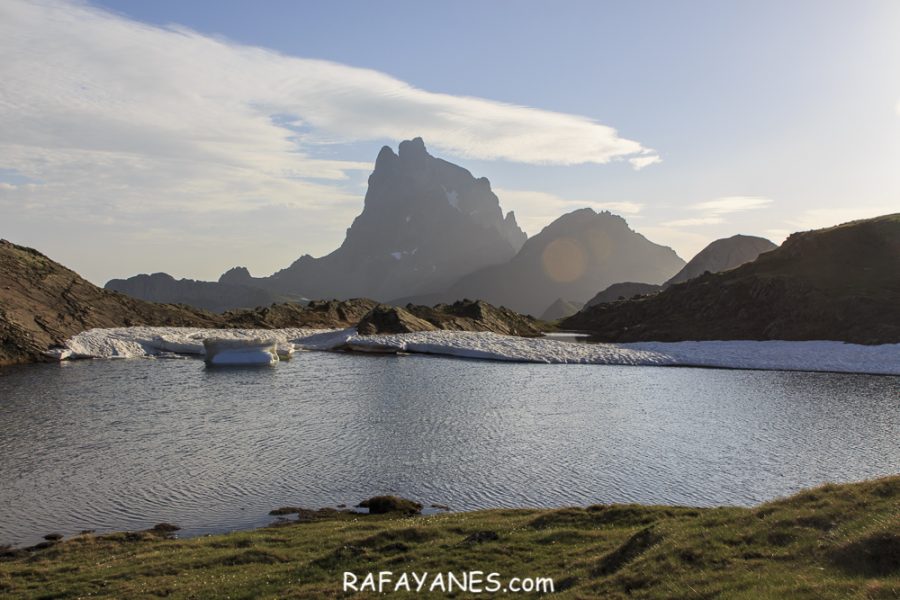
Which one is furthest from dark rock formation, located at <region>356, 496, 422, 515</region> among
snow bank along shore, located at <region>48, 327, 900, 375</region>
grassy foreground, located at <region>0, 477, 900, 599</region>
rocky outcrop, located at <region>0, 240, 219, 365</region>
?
rocky outcrop, located at <region>0, 240, 219, 365</region>

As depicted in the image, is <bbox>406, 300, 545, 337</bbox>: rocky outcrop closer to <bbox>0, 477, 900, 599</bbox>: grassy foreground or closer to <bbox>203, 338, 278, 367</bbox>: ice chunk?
<bbox>203, 338, 278, 367</bbox>: ice chunk

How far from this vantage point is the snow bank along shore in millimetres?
98225

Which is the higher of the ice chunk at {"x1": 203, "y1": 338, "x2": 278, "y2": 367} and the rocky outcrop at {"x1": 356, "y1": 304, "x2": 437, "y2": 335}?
the rocky outcrop at {"x1": 356, "y1": 304, "x2": 437, "y2": 335}

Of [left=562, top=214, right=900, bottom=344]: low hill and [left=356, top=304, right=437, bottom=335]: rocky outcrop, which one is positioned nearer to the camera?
[left=562, top=214, right=900, bottom=344]: low hill

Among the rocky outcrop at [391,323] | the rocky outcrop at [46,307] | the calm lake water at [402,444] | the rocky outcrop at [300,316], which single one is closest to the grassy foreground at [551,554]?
the calm lake water at [402,444]

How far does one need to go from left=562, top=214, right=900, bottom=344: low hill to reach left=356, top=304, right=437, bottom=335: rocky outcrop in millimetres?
51951

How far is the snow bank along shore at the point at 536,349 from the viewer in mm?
98225

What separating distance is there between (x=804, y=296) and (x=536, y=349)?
60086 mm

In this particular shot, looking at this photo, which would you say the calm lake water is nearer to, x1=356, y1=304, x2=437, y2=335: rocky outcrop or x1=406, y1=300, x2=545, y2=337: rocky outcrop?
x1=356, y1=304, x2=437, y2=335: rocky outcrop

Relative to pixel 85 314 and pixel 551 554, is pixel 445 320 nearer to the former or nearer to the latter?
pixel 85 314

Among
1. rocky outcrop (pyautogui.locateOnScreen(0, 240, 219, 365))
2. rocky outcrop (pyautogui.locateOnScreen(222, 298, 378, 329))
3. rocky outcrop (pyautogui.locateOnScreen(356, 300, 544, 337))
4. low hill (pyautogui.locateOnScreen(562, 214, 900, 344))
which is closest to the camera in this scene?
rocky outcrop (pyautogui.locateOnScreen(0, 240, 219, 365))

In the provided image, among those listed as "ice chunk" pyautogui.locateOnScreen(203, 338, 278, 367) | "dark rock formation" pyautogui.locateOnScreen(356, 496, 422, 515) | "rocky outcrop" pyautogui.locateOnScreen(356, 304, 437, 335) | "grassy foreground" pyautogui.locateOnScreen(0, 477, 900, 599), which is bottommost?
"dark rock formation" pyautogui.locateOnScreen(356, 496, 422, 515)

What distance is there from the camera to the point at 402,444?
43281mm

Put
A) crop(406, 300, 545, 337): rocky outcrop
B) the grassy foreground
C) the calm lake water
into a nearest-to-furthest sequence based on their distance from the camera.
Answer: the grassy foreground, the calm lake water, crop(406, 300, 545, 337): rocky outcrop
